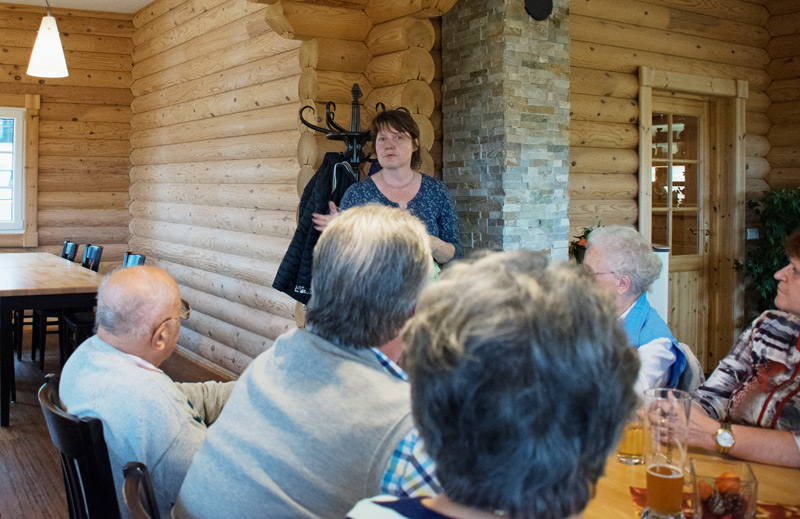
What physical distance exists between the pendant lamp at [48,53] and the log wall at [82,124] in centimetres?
310

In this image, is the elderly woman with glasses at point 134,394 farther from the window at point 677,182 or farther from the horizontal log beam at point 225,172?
the window at point 677,182

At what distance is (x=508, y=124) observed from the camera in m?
4.21

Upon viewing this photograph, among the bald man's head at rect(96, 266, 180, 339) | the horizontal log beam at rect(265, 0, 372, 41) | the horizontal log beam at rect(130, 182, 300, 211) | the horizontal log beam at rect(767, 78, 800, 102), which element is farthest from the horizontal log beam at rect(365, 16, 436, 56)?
the horizontal log beam at rect(767, 78, 800, 102)

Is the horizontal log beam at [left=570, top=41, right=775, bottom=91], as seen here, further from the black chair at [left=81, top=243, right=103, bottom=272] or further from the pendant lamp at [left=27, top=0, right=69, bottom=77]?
the black chair at [left=81, top=243, right=103, bottom=272]

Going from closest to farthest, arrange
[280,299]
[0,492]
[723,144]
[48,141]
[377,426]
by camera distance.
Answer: [377,426], [0,492], [280,299], [723,144], [48,141]

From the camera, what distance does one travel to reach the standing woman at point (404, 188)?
3.64 meters

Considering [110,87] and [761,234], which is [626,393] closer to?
[761,234]

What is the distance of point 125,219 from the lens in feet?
27.6

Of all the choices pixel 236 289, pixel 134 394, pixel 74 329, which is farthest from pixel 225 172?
pixel 134 394

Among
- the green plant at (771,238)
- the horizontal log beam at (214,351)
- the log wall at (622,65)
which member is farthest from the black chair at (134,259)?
the green plant at (771,238)

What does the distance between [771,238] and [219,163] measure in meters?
4.40

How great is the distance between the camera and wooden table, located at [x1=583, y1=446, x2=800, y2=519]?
1530 millimetres

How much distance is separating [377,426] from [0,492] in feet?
10.2

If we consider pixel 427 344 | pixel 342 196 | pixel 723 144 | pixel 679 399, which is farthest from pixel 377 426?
pixel 723 144
